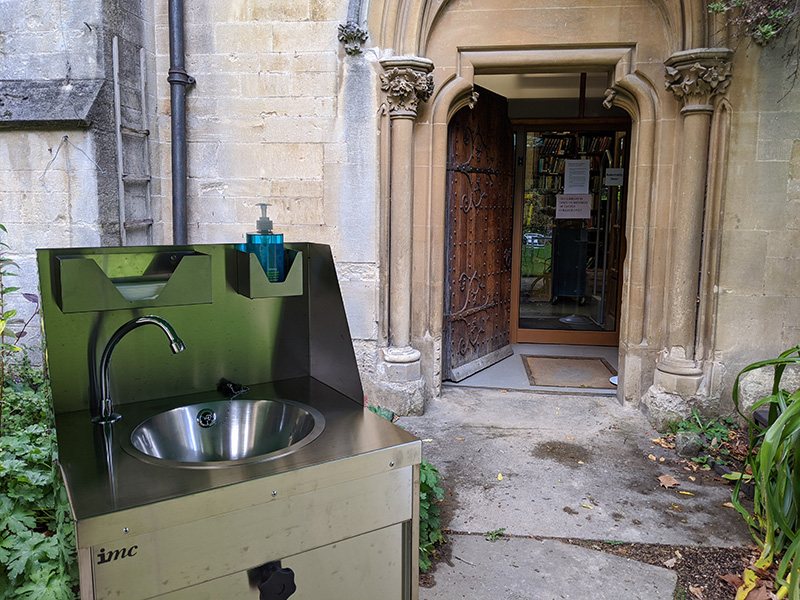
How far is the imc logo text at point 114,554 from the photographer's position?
1.33 metres

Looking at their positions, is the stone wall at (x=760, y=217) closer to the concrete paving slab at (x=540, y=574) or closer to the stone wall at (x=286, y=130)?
the concrete paving slab at (x=540, y=574)

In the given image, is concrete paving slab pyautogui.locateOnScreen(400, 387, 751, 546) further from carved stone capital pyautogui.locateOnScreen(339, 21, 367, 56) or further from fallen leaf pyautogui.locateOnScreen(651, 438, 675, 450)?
carved stone capital pyautogui.locateOnScreen(339, 21, 367, 56)

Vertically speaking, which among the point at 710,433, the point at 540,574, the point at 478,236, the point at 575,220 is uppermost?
the point at 575,220

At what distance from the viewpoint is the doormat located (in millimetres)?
5211

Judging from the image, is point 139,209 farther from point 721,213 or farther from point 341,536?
point 721,213

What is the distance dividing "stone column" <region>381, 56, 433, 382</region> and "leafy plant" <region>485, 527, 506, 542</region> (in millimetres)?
1646

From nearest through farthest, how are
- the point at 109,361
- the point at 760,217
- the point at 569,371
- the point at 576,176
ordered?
the point at 109,361
the point at 760,217
the point at 569,371
the point at 576,176

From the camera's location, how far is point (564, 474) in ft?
11.9

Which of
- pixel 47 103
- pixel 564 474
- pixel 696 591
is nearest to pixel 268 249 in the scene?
pixel 696 591

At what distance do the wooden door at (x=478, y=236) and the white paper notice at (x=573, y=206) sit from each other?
1.03 metres

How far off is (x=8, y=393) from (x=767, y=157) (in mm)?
4597

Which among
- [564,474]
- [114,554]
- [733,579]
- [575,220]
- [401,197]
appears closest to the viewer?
[114,554]

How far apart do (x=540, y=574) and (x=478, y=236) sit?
318 cm

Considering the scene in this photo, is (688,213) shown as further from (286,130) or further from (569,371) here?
(286,130)
